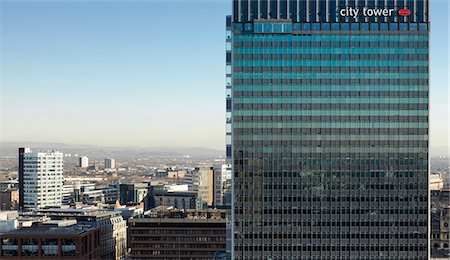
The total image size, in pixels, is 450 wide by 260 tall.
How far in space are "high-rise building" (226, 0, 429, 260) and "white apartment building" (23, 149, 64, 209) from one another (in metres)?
127

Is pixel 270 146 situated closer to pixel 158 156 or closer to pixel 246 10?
pixel 246 10

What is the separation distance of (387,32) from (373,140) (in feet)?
42.9

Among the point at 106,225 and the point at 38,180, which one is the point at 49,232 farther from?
the point at 38,180

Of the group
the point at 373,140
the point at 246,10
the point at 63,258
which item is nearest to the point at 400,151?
the point at 373,140

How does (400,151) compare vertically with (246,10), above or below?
below

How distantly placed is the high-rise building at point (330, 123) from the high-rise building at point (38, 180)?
127182mm

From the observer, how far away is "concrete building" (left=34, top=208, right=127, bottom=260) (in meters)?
111

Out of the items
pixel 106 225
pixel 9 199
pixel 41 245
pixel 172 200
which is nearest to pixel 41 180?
pixel 9 199

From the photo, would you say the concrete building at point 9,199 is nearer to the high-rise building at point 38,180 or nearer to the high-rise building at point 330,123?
the high-rise building at point 38,180

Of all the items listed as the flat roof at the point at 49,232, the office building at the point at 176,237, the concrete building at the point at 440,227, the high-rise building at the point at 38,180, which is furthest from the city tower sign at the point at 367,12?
the high-rise building at the point at 38,180

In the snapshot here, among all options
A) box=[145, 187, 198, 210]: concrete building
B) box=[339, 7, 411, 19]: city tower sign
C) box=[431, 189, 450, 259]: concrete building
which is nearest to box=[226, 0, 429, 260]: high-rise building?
box=[339, 7, 411, 19]: city tower sign

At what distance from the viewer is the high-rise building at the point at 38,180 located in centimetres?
18150

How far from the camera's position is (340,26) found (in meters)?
69.4

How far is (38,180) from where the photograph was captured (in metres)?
184
